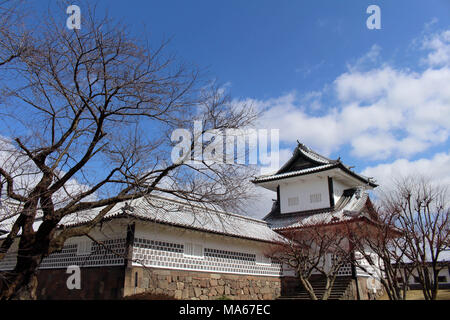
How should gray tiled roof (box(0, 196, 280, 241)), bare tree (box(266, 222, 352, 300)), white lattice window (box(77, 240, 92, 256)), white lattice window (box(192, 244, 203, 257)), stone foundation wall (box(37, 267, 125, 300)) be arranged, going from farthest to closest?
bare tree (box(266, 222, 352, 300)), white lattice window (box(192, 244, 203, 257)), white lattice window (box(77, 240, 92, 256)), stone foundation wall (box(37, 267, 125, 300)), gray tiled roof (box(0, 196, 280, 241))

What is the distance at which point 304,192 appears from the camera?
26031mm

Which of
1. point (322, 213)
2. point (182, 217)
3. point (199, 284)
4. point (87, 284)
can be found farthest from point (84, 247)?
point (322, 213)

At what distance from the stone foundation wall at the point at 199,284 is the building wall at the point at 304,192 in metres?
6.69

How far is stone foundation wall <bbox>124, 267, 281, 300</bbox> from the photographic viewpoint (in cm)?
1362

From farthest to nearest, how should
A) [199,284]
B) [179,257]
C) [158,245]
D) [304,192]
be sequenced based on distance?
[304,192]
[199,284]
[179,257]
[158,245]

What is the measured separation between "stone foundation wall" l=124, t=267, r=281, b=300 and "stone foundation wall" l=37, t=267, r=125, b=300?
27.1 inches

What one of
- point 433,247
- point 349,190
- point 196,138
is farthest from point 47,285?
point 349,190

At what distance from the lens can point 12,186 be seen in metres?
8.30

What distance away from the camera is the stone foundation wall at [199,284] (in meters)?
13.6

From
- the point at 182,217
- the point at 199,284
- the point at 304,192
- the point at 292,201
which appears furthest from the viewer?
the point at 292,201

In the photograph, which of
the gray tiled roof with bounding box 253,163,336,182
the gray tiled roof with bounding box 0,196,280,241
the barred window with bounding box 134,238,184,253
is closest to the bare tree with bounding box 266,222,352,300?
the gray tiled roof with bounding box 0,196,280,241

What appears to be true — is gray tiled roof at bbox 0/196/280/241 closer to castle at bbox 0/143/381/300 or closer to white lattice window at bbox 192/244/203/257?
castle at bbox 0/143/381/300

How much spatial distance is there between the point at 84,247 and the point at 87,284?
1.69 metres

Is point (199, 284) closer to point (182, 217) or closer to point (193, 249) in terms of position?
point (193, 249)
